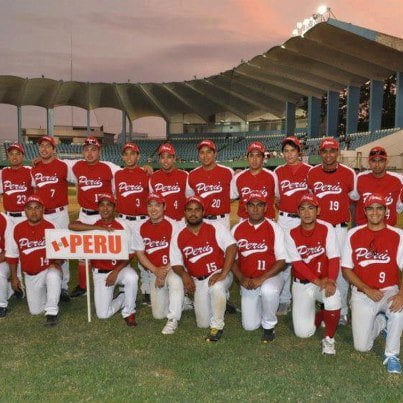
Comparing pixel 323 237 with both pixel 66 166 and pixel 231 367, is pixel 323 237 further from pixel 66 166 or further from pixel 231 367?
pixel 66 166

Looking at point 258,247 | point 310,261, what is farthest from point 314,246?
point 258,247

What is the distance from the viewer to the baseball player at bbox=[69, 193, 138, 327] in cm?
625

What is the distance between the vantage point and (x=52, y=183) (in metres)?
7.64

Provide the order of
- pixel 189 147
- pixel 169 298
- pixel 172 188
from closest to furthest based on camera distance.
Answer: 1. pixel 169 298
2. pixel 172 188
3. pixel 189 147

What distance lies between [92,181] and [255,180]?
2.50 m

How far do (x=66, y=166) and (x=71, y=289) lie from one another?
2.04 meters

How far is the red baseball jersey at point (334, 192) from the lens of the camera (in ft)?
21.4

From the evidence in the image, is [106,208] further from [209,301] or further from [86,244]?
[209,301]

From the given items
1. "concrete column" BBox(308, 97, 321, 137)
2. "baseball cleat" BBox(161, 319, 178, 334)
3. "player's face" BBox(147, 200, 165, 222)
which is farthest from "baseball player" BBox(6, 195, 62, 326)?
"concrete column" BBox(308, 97, 321, 137)

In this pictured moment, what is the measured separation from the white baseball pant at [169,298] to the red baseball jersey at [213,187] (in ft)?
4.43

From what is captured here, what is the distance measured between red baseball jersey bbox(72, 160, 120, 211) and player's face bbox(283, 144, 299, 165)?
265 cm

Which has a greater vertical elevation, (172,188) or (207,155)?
(207,155)

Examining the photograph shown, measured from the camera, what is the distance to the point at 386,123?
2298 inches

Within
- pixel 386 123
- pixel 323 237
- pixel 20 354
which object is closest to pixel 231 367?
pixel 323 237
